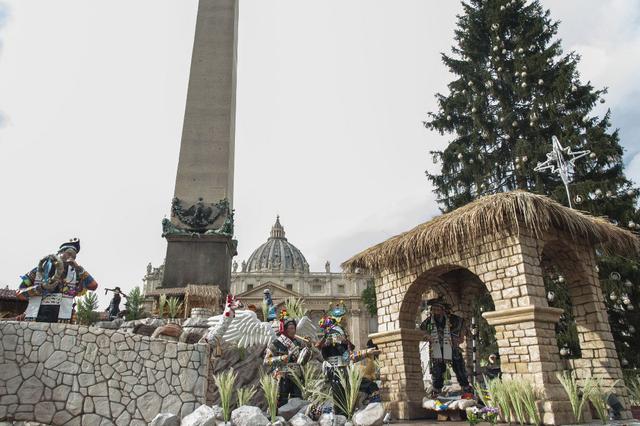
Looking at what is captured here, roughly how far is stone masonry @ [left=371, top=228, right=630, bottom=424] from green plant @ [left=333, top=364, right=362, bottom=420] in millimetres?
2508

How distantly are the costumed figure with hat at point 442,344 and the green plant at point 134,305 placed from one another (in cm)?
857

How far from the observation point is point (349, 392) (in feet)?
21.6

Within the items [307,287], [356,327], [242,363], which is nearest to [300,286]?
[307,287]

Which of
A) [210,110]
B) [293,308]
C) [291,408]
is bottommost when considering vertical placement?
[291,408]

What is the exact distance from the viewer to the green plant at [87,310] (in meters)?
12.3

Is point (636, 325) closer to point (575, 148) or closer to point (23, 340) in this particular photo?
point (575, 148)

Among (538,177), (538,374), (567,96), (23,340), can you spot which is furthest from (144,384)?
(567,96)

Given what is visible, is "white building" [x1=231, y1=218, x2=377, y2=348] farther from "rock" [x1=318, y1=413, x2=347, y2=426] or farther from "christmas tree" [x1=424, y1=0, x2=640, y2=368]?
"rock" [x1=318, y1=413, x2=347, y2=426]

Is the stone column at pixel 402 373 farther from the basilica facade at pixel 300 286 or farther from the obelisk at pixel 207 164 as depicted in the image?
the basilica facade at pixel 300 286

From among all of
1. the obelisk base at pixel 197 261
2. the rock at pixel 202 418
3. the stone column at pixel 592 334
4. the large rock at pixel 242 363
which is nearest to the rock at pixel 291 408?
the rock at pixel 202 418

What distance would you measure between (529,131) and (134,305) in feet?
47.8

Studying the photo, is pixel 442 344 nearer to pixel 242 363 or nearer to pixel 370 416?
pixel 370 416

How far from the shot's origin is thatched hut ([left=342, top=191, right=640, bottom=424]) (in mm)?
7121

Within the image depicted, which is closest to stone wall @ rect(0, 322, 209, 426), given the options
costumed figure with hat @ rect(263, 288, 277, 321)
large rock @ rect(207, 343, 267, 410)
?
large rock @ rect(207, 343, 267, 410)
